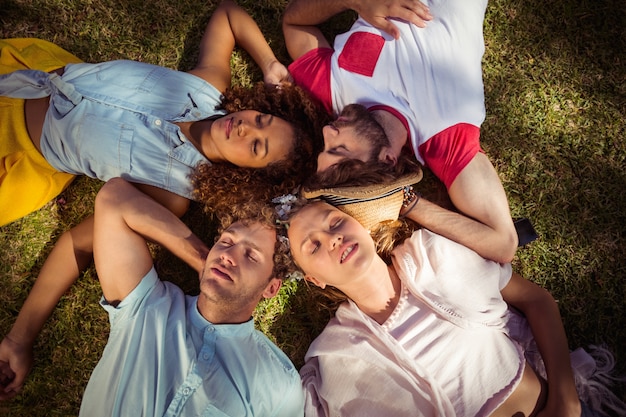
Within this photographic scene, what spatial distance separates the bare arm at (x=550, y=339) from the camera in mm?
2713

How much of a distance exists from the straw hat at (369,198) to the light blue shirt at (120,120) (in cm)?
98

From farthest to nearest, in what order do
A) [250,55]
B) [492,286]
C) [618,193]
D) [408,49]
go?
[250,55] → [618,193] → [408,49] → [492,286]

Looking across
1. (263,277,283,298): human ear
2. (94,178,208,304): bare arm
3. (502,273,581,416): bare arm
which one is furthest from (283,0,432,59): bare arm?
(502,273,581,416): bare arm

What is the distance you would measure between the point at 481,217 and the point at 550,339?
85 cm

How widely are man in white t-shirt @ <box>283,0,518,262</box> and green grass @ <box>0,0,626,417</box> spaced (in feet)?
1.86

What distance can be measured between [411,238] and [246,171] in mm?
1165

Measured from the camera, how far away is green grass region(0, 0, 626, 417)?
10.6 feet

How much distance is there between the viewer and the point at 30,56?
3.14 metres

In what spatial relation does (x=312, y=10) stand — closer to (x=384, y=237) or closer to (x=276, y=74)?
(x=276, y=74)

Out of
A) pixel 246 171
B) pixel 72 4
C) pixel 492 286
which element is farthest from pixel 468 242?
pixel 72 4

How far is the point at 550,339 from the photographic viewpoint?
2826 millimetres

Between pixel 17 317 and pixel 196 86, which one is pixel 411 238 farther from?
pixel 17 317

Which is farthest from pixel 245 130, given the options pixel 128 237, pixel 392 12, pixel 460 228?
pixel 460 228

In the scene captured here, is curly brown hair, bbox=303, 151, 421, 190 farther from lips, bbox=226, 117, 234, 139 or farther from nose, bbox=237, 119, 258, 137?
lips, bbox=226, 117, 234, 139
